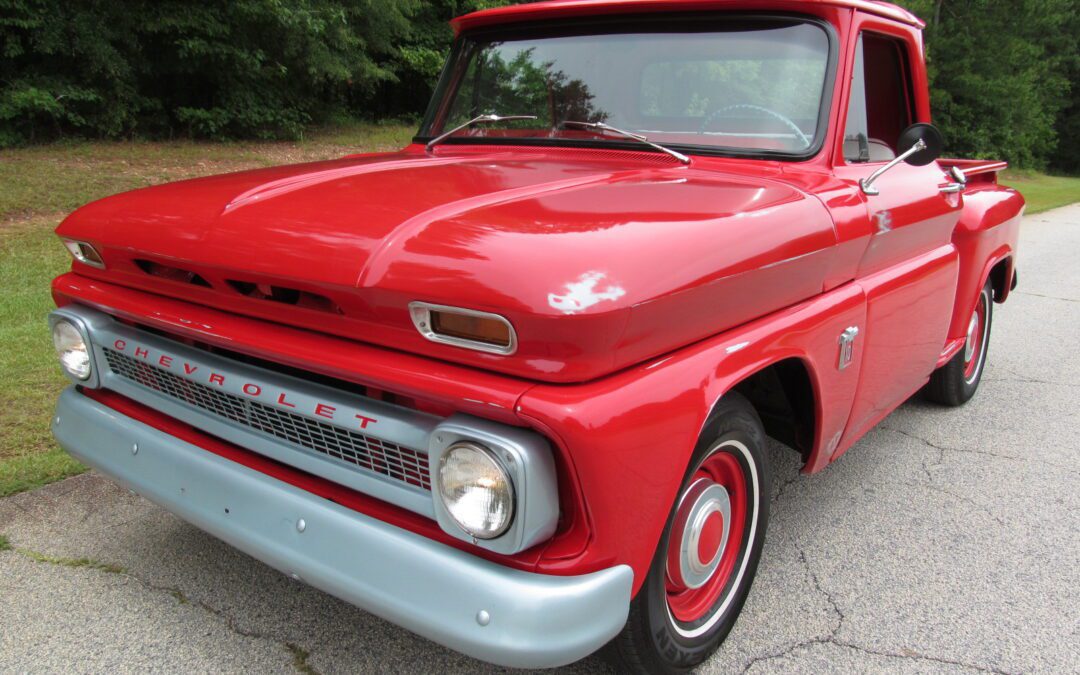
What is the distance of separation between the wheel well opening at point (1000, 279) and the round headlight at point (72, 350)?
413 centimetres

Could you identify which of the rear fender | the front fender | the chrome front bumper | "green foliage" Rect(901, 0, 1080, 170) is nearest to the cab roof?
the rear fender

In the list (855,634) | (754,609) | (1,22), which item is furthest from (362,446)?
(1,22)

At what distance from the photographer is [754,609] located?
8.16 feet

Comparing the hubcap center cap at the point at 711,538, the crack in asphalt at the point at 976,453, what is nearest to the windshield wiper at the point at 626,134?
the hubcap center cap at the point at 711,538

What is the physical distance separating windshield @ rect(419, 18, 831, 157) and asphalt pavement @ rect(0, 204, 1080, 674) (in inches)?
55.0

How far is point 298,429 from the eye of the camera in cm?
190

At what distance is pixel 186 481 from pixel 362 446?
0.54 meters

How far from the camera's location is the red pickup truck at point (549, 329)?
158cm

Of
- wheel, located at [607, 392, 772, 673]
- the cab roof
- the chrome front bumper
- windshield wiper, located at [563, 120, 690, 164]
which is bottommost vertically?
wheel, located at [607, 392, 772, 673]

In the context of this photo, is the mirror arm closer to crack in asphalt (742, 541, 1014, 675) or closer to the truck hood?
the truck hood

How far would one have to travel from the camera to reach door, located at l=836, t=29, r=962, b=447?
2654 millimetres

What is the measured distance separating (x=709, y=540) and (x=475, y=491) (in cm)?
83

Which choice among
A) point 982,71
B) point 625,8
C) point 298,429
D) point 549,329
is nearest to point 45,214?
point 625,8

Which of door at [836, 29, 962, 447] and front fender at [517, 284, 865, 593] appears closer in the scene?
front fender at [517, 284, 865, 593]
